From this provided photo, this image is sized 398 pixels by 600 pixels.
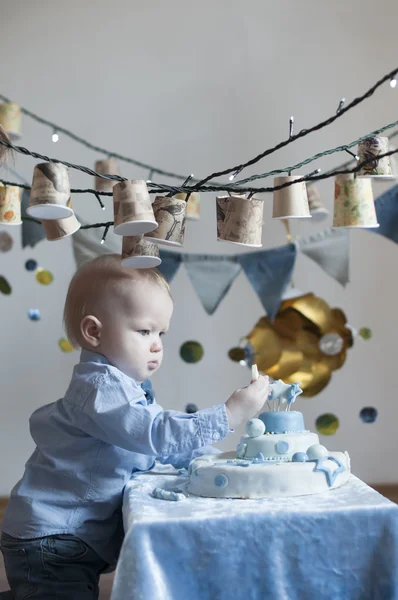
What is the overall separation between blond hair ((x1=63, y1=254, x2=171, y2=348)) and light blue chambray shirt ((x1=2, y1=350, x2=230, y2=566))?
0.13 m

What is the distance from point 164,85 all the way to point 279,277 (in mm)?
905

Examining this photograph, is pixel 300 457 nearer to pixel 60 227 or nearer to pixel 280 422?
pixel 280 422

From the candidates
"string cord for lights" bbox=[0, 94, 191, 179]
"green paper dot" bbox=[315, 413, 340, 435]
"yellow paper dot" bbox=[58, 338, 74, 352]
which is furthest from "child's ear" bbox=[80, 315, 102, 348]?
"green paper dot" bbox=[315, 413, 340, 435]

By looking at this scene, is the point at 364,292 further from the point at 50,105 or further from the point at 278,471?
the point at 278,471

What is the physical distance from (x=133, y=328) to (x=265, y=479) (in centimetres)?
48

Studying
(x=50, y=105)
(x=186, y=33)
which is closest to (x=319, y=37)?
(x=186, y=33)

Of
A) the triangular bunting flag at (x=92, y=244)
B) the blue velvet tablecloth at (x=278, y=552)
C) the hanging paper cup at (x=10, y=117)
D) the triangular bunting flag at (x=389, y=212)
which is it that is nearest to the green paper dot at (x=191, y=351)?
the triangular bunting flag at (x=92, y=244)

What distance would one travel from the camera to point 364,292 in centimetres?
286

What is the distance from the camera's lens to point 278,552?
3.59 feet

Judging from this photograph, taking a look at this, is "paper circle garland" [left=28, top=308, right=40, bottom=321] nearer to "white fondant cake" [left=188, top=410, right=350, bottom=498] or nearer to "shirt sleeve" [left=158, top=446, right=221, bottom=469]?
"shirt sleeve" [left=158, top=446, right=221, bottom=469]

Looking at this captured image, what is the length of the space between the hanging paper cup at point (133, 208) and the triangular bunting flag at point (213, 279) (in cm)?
134

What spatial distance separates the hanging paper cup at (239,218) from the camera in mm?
1440

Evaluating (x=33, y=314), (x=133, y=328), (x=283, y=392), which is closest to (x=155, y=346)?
(x=133, y=328)

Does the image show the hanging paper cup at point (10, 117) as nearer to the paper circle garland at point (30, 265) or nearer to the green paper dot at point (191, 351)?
the paper circle garland at point (30, 265)
